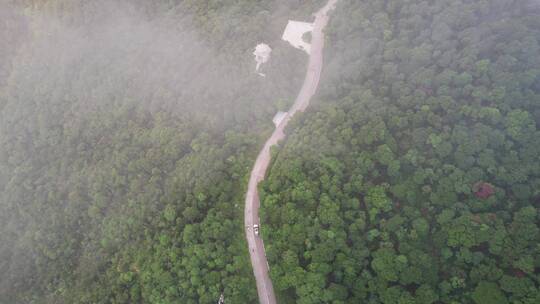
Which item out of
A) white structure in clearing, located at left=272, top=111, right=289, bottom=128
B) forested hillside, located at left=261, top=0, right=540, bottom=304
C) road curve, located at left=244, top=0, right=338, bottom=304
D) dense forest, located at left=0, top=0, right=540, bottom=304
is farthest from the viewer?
white structure in clearing, located at left=272, top=111, right=289, bottom=128

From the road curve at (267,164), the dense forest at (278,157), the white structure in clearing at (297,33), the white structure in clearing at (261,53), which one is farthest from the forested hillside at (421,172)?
the white structure in clearing at (261,53)

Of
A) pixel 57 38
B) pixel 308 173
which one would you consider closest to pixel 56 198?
pixel 57 38

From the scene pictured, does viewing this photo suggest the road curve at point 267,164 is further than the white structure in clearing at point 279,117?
No

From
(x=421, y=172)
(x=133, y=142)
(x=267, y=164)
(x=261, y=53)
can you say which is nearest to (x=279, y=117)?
(x=267, y=164)

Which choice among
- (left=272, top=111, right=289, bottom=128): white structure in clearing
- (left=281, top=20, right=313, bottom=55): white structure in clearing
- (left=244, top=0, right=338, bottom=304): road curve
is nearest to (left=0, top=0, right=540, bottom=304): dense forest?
(left=272, top=111, right=289, bottom=128): white structure in clearing

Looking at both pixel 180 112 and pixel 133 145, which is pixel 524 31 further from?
pixel 133 145

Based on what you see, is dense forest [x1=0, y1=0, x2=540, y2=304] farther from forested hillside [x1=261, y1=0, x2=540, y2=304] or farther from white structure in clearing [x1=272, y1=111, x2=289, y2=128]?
white structure in clearing [x1=272, y1=111, x2=289, y2=128]

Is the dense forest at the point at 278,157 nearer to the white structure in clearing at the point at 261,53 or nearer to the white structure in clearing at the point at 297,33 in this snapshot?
the white structure in clearing at the point at 261,53
